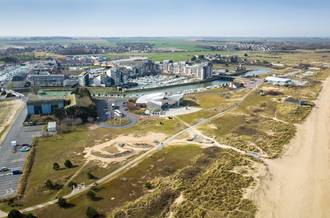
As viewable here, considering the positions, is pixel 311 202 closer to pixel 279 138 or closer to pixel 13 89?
pixel 279 138

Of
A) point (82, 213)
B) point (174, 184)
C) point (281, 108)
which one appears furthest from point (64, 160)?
point (281, 108)

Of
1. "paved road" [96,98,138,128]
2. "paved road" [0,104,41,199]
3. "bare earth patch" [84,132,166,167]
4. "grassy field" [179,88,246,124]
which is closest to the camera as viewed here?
"paved road" [0,104,41,199]

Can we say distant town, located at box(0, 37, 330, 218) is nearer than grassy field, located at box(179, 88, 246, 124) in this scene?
Yes

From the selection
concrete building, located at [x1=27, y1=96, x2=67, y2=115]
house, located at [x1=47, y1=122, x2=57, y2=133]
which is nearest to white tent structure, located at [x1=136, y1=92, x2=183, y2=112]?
concrete building, located at [x1=27, y1=96, x2=67, y2=115]

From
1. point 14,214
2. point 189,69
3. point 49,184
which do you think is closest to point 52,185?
point 49,184

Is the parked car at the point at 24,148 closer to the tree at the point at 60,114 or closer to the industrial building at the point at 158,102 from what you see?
the tree at the point at 60,114

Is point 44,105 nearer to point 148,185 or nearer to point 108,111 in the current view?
point 108,111

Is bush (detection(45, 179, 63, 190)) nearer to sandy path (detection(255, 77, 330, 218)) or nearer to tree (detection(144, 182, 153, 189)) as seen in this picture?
tree (detection(144, 182, 153, 189))
